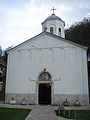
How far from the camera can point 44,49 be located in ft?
73.6

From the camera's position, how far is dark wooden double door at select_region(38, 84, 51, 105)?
71.2 ft

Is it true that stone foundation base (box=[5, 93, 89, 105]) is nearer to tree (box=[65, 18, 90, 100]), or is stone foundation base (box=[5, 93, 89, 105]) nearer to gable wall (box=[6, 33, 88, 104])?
Result: gable wall (box=[6, 33, 88, 104])

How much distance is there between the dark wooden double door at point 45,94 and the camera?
2170 cm

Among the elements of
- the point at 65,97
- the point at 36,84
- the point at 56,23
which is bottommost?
the point at 65,97

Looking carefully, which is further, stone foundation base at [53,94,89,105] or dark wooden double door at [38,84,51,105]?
dark wooden double door at [38,84,51,105]

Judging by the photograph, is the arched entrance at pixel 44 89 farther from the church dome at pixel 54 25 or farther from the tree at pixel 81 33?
the tree at pixel 81 33

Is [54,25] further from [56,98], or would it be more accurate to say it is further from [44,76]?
[56,98]

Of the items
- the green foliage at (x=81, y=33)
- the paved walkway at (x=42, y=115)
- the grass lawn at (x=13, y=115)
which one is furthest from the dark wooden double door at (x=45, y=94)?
the green foliage at (x=81, y=33)

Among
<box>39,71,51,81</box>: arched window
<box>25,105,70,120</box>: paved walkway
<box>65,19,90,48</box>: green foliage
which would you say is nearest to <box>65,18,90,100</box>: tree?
<box>65,19,90,48</box>: green foliage

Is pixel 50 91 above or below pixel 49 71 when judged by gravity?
below

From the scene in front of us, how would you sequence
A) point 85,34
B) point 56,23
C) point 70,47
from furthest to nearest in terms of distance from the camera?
point 85,34, point 56,23, point 70,47

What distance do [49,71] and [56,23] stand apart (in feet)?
27.1

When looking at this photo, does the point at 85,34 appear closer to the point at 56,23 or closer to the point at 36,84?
the point at 56,23

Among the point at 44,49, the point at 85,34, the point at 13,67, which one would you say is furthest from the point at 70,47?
the point at 85,34
